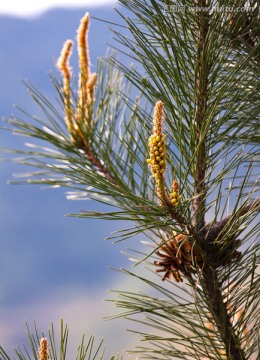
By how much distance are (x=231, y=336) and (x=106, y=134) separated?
675 millimetres

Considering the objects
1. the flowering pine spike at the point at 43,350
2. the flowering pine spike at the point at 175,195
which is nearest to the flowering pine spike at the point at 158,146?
the flowering pine spike at the point at 175,195

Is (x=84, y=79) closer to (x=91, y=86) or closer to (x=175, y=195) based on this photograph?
(x=91, y=86)

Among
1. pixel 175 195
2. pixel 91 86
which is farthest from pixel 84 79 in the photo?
pixel 175 195

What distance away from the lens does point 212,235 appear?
0.94 meters

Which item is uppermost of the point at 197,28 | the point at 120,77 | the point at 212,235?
the point at 120,77

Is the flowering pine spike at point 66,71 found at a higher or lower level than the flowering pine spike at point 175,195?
higher

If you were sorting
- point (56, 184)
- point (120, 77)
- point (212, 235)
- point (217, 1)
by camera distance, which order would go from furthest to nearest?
point (120, 77)
point (56, 184)
point (217, 1)
point (212, 235)

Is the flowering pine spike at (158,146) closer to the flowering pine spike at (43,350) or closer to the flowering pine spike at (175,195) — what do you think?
the flowering pine spike at (175,195)

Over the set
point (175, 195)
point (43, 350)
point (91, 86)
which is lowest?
point (43, 350)

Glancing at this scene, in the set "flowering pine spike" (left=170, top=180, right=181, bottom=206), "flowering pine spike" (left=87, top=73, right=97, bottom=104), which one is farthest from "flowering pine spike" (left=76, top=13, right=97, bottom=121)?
"flowering pine spike" (left=170, top=180, right=181, bottom=206)

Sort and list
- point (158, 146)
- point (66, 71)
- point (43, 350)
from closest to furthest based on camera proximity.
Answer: point (158, 146) < point (43, 350) < point (66, 71)

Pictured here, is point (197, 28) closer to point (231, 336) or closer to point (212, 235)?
point (212, 235)

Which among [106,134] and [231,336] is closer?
[231,336]

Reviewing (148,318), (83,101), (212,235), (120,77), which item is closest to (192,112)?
(212,235)
